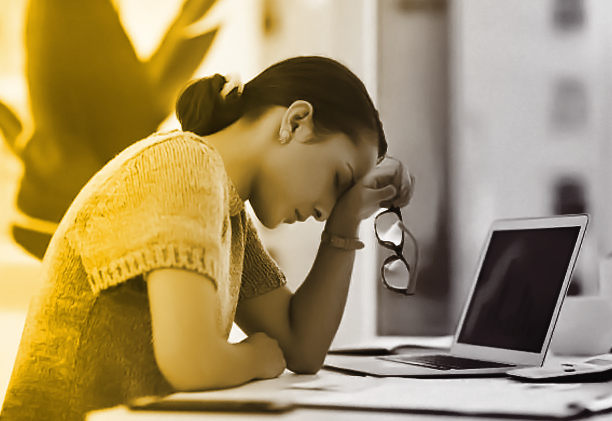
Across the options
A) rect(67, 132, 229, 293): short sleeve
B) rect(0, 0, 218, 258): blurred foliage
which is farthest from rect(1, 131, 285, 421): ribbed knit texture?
rect(0, 0, 218, 258): blurred foliage

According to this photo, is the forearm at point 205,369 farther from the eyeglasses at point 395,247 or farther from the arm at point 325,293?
the eyeglasses at point 395,247

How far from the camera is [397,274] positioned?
3.29ft

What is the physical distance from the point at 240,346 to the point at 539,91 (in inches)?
44.0

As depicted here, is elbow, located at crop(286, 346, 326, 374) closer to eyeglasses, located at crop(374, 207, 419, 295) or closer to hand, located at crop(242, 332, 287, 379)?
hand, located at crop(242, 332, 287, 379)

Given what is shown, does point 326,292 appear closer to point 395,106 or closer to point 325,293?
point 325,293

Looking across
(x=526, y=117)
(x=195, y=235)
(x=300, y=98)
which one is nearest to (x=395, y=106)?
(x=526, y=117)

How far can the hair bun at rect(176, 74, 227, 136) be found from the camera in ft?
2.81

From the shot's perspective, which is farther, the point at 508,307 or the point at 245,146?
the point at 508,307

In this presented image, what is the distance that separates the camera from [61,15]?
1.44 meters

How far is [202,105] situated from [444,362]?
21.6 inches

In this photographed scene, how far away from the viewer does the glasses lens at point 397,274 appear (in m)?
0.98

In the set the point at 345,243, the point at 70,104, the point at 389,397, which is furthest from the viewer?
the point at 70,104

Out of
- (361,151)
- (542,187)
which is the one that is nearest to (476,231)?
(542,187)

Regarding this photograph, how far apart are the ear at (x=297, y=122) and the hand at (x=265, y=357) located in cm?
28
